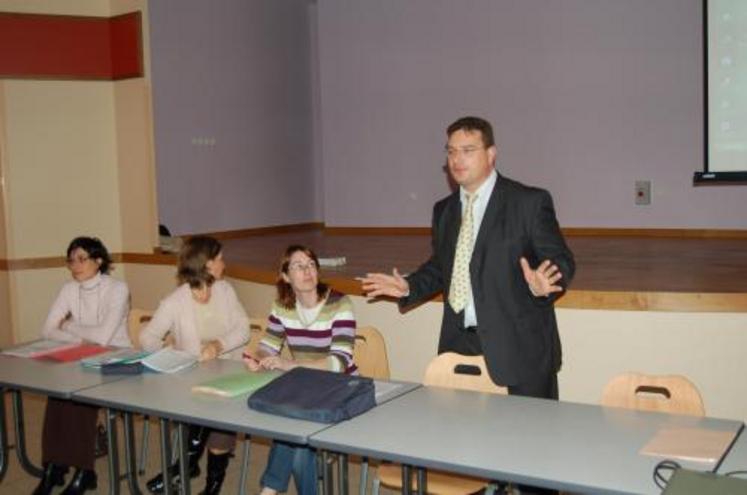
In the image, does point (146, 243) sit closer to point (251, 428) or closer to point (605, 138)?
point (605, 138)

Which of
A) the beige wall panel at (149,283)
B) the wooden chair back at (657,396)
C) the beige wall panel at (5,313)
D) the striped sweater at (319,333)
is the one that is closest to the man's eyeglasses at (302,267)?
the striped sweater at (319,333)

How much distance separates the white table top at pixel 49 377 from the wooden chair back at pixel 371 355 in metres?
0.95

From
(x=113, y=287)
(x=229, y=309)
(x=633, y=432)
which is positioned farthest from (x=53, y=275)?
(x=633, y=432)

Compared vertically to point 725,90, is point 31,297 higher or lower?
lower

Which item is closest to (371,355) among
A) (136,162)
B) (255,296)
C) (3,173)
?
(255,296)

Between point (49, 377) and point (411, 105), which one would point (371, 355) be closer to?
point (49, 377)

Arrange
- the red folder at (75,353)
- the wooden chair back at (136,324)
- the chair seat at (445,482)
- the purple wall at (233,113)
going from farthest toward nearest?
the purple wall at (233,113) → the wooden chair back at (136,324) → the red folder at (75,353) → the chair seat at (445,482)

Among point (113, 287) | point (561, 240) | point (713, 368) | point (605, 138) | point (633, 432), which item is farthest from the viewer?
point (605, 138)

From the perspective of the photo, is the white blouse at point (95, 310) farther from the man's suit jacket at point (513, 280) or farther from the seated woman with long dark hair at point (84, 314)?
the man's suit jacket at point (513, 280)

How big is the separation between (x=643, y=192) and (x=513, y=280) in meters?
4.82

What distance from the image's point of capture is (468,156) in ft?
9.82

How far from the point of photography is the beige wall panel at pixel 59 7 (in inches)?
249

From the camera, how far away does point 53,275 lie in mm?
6766

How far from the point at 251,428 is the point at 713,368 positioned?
226 cm
